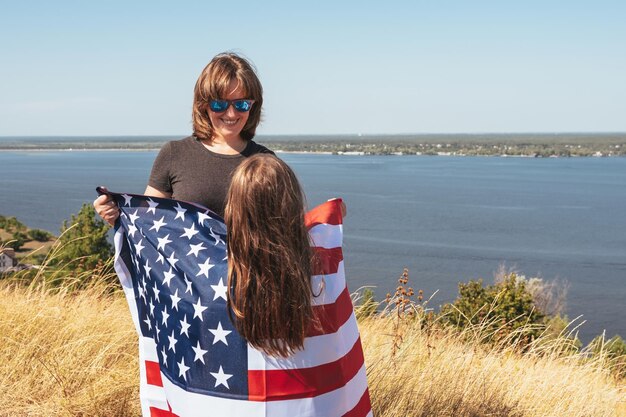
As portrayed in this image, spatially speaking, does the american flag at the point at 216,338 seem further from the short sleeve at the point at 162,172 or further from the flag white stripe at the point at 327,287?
the short sleeve at the point at 162,172

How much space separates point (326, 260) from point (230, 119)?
736 mm

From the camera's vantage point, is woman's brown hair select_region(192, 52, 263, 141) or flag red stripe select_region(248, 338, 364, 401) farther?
woman's brown hair select_region(192, 52, 263, 141)

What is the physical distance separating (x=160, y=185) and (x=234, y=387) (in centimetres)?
A: 85

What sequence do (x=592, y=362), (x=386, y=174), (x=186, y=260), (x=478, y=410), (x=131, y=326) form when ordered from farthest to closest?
(x=386, y=174) < (x=592, y=362) < (x=131, y=326) < (x=478, y=410) < (x=186, y=260)

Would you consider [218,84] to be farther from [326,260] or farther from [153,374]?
[153,374]

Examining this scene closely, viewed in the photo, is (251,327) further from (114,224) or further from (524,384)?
(524,384)

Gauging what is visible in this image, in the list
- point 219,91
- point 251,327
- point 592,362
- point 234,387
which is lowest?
point 592,362

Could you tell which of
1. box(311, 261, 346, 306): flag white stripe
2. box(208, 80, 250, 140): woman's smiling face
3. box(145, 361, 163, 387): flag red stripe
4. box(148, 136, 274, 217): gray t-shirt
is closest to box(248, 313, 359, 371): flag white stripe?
box(311, 261, 346, 306): flag white stripe

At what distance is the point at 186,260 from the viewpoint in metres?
2.19

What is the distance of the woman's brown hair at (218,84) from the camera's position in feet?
8.25

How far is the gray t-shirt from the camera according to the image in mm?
2498

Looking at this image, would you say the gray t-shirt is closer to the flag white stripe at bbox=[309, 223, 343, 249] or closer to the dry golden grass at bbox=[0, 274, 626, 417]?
the flag white stripe at bbox=[309, 223, 343, 249]

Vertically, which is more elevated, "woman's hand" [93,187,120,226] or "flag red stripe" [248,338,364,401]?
"woman's hand" [93,187,120,226]

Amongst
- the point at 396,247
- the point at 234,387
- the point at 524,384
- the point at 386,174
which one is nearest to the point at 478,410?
the point at 524,384
